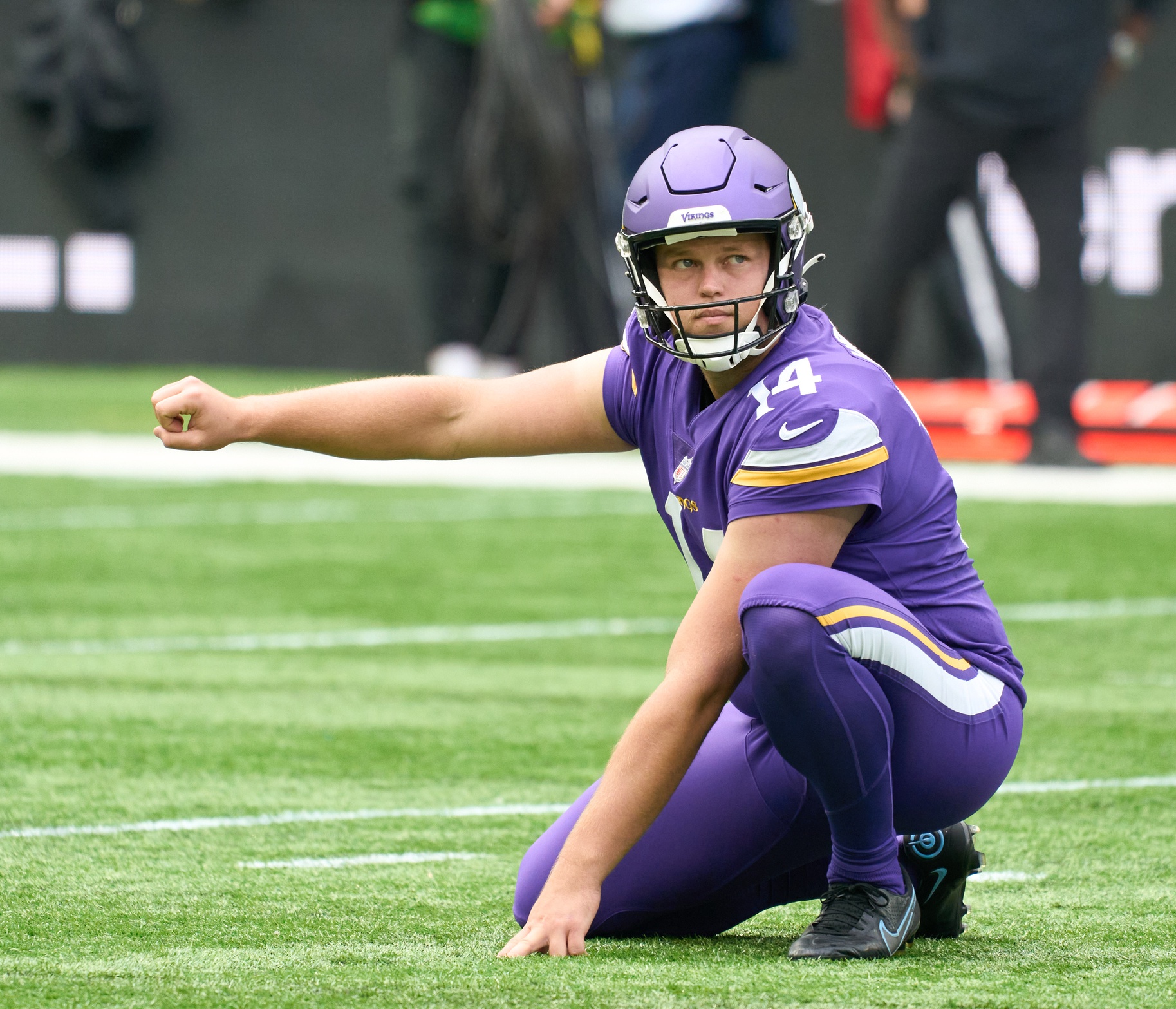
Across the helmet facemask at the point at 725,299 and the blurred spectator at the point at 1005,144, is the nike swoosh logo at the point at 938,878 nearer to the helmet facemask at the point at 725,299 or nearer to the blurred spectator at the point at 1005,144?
the helmet facemask at the point at 725,299

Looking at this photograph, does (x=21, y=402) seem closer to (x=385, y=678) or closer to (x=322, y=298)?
(x=322, y=298)

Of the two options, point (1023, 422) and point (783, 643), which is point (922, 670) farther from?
point (1023, 422)

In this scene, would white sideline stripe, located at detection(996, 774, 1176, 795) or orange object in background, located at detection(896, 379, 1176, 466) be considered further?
orange object in background, located at detection(896, 379, 1176, 466)

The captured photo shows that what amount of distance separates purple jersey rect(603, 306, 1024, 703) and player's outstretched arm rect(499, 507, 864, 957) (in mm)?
40

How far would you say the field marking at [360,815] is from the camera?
367cm

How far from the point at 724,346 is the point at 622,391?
1.09ft

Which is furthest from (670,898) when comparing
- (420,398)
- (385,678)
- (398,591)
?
(398,591)

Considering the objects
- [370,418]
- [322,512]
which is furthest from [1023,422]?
[370,418]

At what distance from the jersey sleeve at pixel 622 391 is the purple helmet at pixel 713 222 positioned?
17 cm

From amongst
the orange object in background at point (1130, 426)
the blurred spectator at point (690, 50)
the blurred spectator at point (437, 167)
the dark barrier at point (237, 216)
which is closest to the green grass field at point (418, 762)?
the orange object in background at point (1130, 426)

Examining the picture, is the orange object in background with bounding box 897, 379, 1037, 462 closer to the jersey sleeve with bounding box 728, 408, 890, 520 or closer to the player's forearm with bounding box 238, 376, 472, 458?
the player's forearm with bounding box 238, 376, 472, 458

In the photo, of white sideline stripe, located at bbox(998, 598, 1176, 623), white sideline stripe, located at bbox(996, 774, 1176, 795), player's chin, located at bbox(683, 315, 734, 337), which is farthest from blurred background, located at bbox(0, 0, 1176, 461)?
player's chin, located at bbox(683, 315, 734, 337)

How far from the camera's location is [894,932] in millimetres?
2945

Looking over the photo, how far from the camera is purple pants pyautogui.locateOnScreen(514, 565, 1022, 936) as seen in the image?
2.79m
